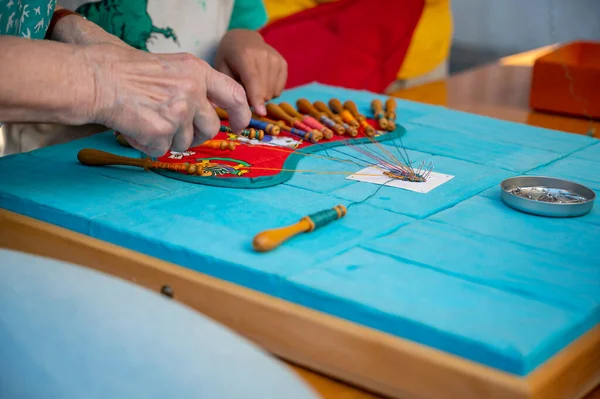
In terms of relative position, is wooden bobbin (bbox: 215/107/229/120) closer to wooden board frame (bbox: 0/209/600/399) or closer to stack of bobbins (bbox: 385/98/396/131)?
stack of bobbins (bbox: 385/98/396/131)

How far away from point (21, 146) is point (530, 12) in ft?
12.0

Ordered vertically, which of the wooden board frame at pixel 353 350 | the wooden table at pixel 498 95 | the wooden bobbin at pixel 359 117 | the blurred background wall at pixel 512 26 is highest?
the wooden bobbin at pixel 359 117

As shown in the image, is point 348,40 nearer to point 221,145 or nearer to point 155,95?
point 221,145

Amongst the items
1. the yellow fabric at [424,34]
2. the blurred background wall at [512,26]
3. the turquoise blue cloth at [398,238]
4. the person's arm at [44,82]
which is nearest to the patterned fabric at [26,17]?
the turquoise blue cloth at [398,238]

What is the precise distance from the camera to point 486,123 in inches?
54.1

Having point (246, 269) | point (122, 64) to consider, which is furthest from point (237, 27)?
point (246, 269)

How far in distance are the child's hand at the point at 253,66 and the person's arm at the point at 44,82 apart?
518 millimetres

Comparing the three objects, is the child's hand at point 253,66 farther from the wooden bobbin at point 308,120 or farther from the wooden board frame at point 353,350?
the wooden board frame at point 353,350

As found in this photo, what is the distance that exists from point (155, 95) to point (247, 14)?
86 centimetres

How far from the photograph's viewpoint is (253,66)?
144cm

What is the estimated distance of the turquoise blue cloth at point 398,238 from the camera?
27.0 inches

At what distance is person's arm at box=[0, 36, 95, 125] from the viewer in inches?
32.8

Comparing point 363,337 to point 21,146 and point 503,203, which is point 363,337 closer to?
point 503,203

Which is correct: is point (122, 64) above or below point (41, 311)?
above
